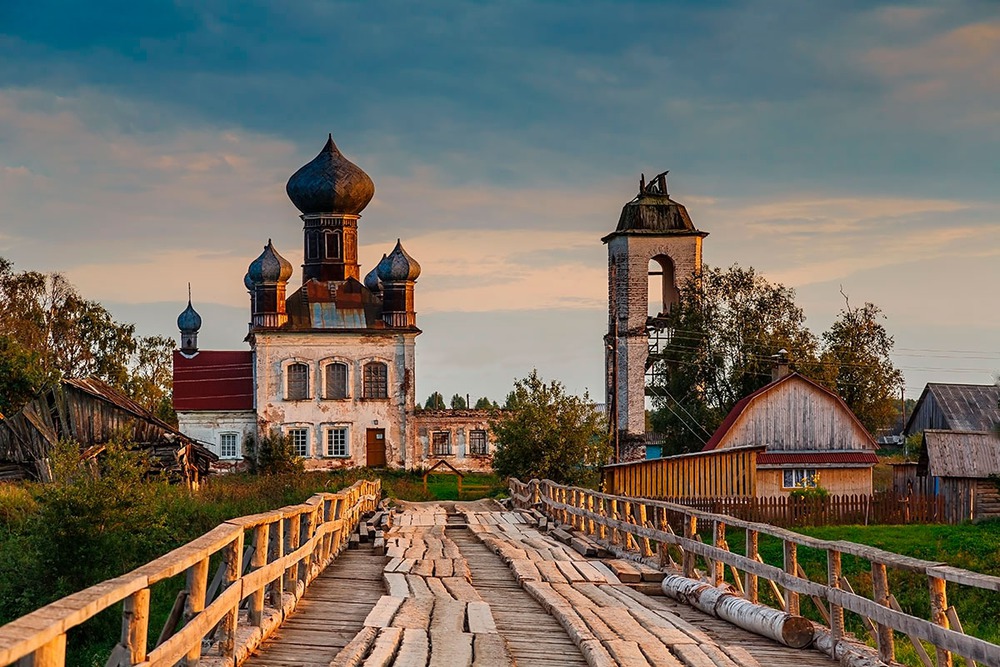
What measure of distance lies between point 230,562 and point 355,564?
8.47m

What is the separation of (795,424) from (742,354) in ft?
50.6

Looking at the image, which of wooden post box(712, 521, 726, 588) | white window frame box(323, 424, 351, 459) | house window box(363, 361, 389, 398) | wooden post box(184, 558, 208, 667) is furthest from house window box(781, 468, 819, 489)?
wooden post box(184, 558, 208, 667)

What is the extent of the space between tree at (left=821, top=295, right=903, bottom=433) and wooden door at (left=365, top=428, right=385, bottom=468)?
18.0 m

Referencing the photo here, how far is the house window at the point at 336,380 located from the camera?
59.8m

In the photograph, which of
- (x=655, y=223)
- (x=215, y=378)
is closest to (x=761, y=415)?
(x=655, y=223)

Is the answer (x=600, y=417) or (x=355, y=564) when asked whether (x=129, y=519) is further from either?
(x=600, y=417)

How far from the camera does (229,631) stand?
921 centimetres

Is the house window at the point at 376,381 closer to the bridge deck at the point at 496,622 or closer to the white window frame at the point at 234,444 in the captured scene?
the white window frame at the point at 234,444

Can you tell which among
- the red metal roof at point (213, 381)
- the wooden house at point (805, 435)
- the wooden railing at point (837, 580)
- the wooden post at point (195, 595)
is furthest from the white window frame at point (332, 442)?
the wooden post at point (195, 595)

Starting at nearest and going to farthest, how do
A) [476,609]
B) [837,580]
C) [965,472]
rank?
[837,580]
[476,609]
[965,472]

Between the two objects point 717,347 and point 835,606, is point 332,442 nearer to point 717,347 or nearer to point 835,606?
point 717,347

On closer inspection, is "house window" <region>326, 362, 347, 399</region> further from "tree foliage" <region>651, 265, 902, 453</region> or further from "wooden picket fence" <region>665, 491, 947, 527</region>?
"wooden picket fence" <region>665, 491, 947, 527</region>

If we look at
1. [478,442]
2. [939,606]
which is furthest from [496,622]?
[478,442]

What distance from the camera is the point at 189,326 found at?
70562 mm
